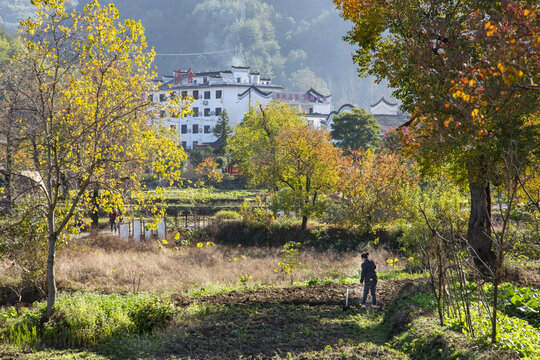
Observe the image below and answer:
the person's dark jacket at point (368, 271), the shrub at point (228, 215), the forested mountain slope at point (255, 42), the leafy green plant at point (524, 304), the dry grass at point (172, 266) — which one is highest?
the forested mountain slope at point (255, 42)

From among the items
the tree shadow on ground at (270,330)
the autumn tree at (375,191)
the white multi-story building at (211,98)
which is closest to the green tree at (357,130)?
the white multi-story building at (211,98)

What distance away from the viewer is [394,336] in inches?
353

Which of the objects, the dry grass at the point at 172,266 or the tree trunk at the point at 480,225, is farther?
the dry grass at the point at 172,266

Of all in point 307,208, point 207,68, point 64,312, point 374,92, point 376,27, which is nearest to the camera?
point 64,312

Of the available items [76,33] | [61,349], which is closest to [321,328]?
[61,349]

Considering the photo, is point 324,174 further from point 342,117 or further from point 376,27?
point 342,117

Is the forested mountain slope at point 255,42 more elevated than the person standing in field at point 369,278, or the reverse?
the forested mountain slope at point 255,42

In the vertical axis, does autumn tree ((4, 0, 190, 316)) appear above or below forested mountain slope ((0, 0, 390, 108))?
below

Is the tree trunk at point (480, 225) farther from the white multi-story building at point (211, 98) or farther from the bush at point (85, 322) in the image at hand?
the white multi-story building at point (211, 98)

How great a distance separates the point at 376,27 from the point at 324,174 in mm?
13029

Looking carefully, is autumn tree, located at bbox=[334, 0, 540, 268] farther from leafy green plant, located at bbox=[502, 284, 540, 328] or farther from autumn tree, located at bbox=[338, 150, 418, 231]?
autumn tree, located at bbox=[338, 150, 418, 231]

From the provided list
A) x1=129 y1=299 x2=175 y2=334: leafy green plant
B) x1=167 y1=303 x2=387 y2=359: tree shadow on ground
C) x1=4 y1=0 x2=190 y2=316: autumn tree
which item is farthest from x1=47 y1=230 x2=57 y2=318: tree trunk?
x1=167 y1=303 x2=387 y2=359: tree shadow on ground

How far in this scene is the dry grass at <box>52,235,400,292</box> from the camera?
49.2 feet

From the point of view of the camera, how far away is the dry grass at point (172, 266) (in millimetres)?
15000
